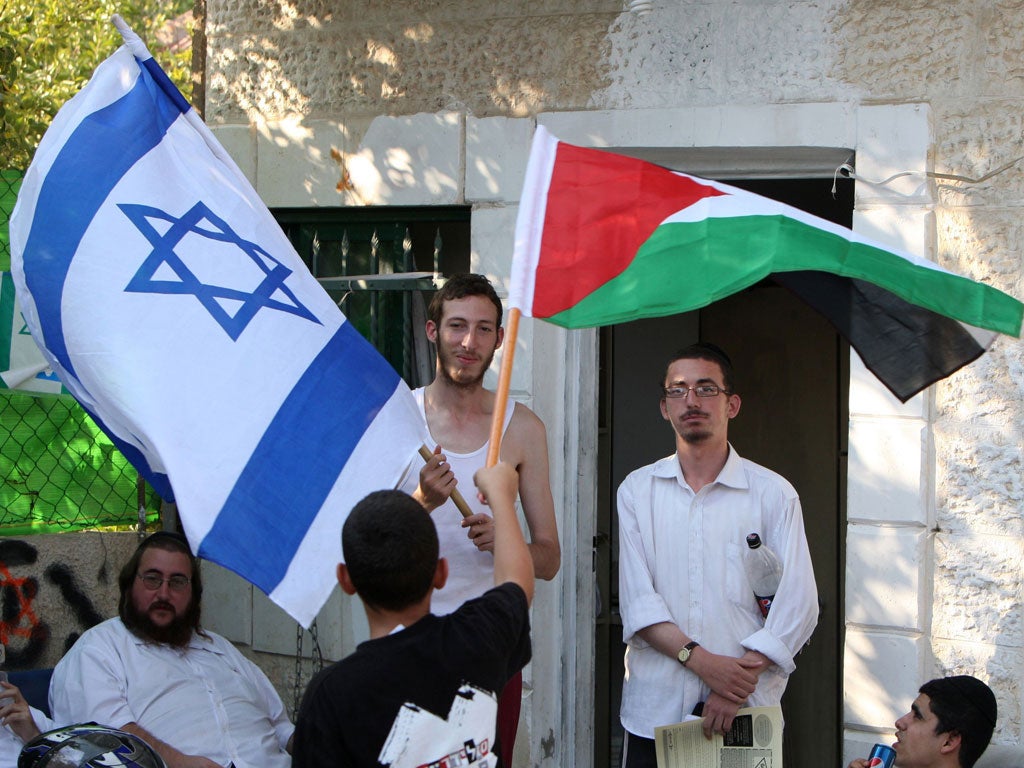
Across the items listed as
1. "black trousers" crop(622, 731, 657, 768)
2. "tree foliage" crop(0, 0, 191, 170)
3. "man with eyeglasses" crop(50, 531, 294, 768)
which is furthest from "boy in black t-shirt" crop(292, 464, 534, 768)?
"tree foliage" crop(0, 0, 191, 170)

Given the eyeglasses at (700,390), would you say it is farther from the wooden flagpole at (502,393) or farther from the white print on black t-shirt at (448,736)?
the white print on black t-shirt at (448,736)

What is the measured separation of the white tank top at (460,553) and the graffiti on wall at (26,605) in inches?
81.0

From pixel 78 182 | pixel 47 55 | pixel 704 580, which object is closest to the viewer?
pixel 78 182

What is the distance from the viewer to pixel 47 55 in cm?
1071

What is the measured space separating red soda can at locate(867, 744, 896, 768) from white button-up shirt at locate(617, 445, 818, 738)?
34 centimetres

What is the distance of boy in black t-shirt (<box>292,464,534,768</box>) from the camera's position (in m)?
2.40

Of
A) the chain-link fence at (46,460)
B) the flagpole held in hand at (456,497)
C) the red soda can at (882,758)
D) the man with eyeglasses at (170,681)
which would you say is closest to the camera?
the flagpole held in hand at (456,497)

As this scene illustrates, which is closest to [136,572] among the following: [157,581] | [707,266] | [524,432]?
[157,581]

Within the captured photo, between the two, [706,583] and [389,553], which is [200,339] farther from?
[706,583]

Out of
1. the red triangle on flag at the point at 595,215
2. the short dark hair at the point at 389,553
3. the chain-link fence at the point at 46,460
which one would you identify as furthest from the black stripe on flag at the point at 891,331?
the chain-link fence at the point at 46,460

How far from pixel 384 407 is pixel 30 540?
7.91 feet

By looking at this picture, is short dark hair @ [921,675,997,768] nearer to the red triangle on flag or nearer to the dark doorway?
the red triangle on flag

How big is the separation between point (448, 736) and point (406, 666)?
159mm

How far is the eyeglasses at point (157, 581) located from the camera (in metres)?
4.22
